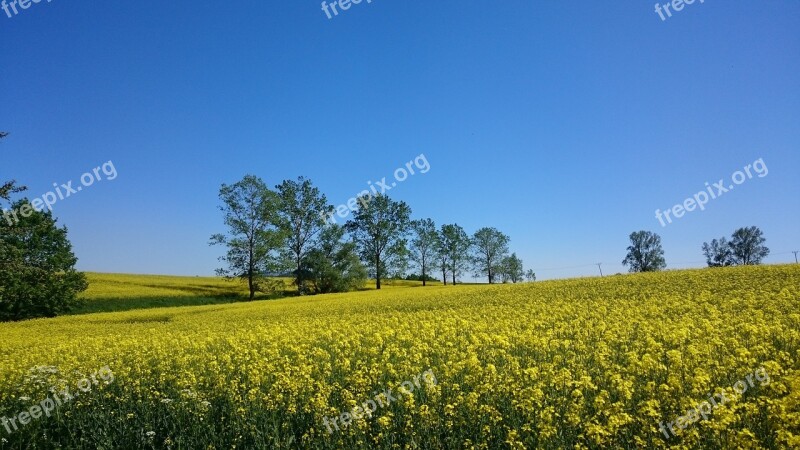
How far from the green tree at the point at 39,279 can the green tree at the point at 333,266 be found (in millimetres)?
22465

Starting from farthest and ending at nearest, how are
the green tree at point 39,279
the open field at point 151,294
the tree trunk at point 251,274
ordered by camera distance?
1. the tree trunk at point 251,274
2. the open field at point 151,294
3. the green tree at point 39,279

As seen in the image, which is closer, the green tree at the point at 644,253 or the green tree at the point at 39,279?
the green tree at the point at 39,279

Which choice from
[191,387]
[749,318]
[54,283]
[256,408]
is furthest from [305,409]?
[54,283]

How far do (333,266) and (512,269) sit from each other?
54949mm

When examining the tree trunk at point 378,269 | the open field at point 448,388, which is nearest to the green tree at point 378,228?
the tree trunk at point 378,269

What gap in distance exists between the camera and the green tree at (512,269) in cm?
9088

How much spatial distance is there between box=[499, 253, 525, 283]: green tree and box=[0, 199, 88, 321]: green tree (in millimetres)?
67628

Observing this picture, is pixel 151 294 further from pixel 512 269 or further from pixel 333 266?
pixel 512 269

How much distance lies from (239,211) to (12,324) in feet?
76.0

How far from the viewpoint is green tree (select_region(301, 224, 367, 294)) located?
55.1m

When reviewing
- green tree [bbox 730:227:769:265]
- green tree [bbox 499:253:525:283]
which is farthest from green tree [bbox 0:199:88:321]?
green tree [bbox 730:227:769:265]

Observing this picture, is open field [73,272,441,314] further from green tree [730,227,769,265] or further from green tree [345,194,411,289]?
green tree [730,227,769,265]

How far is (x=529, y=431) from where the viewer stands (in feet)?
17.2

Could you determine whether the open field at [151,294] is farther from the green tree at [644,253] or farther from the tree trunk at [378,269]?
the green tree at [644,253]
